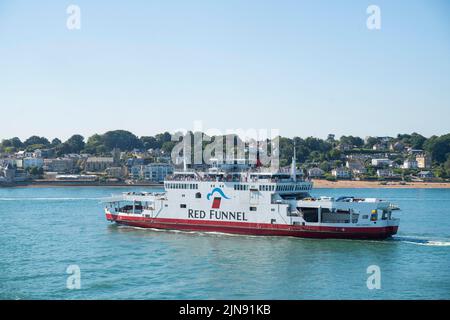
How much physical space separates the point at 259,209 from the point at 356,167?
333 feet

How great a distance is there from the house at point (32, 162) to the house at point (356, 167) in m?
81.4

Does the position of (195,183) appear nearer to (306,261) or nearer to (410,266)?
(306,261)

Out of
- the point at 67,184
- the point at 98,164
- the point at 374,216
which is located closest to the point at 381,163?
the point at 98,164

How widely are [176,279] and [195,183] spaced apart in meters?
15.3

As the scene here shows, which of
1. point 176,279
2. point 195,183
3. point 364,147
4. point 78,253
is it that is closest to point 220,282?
point 176,279

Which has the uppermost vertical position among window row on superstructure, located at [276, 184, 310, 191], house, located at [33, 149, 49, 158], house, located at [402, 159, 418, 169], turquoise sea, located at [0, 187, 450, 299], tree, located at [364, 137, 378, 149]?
tree, located at [364, 137, 378, 149]

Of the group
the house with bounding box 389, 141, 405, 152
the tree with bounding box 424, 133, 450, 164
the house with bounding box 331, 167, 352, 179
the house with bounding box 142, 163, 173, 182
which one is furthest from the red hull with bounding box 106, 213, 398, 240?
the house with bounding box 389, 141, 405, 152

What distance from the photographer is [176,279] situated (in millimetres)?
26078

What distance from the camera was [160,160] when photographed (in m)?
141

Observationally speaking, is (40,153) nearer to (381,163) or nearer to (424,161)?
(381,163)

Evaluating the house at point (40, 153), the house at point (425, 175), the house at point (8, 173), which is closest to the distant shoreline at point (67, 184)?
the house at point (8, 173)

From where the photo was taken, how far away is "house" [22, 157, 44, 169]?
135 meters

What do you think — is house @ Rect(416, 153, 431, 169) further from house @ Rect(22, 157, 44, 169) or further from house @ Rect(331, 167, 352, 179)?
house @ Rect(22, 157, 44, 169)

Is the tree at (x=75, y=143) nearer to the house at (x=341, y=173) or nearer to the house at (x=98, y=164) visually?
the house at (x=98, y=164)
